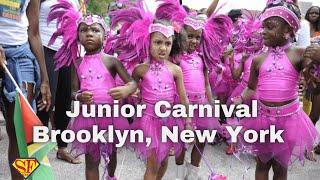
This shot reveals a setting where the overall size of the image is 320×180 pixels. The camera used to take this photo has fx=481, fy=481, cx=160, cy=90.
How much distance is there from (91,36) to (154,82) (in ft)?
1.79

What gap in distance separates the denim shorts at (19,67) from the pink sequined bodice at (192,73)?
146 cm

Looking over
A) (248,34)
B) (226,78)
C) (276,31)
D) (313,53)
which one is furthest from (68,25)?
(226,78)

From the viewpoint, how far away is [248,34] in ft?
16.4

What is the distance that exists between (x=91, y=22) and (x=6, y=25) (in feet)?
2.29

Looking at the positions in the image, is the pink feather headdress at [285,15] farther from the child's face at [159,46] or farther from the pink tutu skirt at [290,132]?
the child's face at [159,46]

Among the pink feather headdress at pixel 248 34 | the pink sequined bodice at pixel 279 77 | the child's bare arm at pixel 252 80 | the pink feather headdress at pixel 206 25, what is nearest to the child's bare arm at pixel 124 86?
the pink feather headdress at pixel 206 25

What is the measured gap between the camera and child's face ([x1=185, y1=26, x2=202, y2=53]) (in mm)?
4055

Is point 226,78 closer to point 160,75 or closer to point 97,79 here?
point 160,75

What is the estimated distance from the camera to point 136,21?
11.8 ft

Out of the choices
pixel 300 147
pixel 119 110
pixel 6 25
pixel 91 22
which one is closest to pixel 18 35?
pixel 6 25

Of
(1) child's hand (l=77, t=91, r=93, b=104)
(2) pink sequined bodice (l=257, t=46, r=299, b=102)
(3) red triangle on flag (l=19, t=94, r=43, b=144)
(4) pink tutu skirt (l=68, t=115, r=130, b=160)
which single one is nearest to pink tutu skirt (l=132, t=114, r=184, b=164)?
(4) pink tutu skirt (l=68, t=115, r=130, b=160)

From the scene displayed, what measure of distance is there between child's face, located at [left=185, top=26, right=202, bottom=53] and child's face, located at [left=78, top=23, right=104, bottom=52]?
2.97ft

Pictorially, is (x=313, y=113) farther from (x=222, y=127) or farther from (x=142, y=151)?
(x=142, y=151)

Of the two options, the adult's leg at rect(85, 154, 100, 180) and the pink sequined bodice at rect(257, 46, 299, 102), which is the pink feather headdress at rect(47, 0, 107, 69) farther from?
the pink sequined bodice at rect(257, 46, 299, 102)
